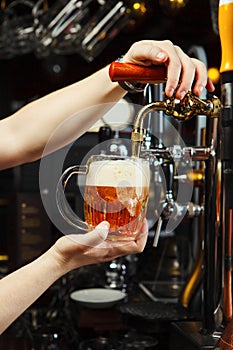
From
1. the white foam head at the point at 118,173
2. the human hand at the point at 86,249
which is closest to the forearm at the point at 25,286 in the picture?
the human hand at the point at 86,249

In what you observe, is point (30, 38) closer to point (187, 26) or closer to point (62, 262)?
point (187, 26)

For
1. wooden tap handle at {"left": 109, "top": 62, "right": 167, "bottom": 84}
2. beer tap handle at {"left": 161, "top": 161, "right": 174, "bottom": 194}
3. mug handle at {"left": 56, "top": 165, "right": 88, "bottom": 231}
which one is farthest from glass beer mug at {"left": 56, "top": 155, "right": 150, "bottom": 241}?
beer tap handle at {"left": 161, "top": 161, "right": 174, "bottom": 194}

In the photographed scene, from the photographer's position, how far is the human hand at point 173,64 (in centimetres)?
80

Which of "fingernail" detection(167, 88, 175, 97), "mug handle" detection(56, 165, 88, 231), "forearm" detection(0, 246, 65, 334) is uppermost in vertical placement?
"fingernail" detection(167, 88, 175, 97)

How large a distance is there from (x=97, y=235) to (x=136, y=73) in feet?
0.73

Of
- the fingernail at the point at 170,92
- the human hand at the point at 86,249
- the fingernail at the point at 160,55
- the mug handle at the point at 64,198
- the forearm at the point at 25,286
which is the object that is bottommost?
the forearm at the point at 25,286

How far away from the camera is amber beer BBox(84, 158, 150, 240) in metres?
0.81

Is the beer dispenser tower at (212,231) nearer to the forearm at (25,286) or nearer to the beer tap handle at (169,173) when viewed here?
the beer tap handle at (169,173)

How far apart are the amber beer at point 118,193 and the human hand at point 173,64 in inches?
4.4

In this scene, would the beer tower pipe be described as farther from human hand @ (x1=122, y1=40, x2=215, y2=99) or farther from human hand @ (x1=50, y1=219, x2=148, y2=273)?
human hand @ (x1=50, y1=219, x2=148, y2=273)

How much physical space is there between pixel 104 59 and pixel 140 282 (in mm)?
2191

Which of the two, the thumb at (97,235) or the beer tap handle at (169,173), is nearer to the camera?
the thumb at (97,235)

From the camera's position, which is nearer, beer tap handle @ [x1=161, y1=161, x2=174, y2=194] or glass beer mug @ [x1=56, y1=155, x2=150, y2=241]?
glass beer mug @ [x1=56, y1=155, x2=150, y2=241]

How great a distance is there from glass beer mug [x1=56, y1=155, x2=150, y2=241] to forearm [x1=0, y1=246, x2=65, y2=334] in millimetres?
79
